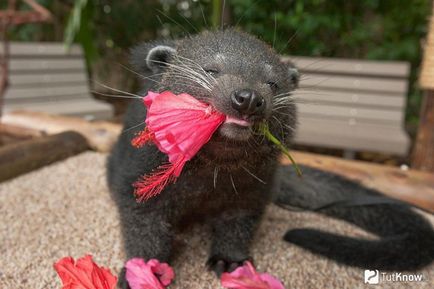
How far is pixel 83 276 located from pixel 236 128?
65 centimetres

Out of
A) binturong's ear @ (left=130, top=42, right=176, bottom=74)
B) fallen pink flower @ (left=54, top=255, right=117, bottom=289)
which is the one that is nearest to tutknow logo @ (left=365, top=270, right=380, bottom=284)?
fallen pink flower @ (left=54, top=255, right=117, bottom=289)

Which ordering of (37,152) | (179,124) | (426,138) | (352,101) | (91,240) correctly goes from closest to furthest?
(179,124)
(91,240)
(37,152)
(426,138)
(352,101)

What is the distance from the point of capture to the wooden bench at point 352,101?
161 inches

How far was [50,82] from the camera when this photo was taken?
4934mm

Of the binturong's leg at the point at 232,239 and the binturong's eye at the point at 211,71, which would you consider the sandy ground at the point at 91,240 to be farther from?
the binturong's eye at the point at 211,71

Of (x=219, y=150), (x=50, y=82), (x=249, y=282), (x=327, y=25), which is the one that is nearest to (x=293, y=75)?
(x=219, y=150)

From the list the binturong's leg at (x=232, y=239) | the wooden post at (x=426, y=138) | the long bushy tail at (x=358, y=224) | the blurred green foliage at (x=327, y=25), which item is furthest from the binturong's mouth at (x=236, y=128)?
the blurred green foliage at (x=327, y=25)

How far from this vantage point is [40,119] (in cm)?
356

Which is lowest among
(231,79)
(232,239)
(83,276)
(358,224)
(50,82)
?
(50,82)

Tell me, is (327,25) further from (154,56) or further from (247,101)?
(247,101)

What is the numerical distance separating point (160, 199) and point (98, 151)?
6.11ft

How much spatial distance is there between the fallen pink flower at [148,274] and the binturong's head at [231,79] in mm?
516

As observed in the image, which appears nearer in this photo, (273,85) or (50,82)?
(273,85)

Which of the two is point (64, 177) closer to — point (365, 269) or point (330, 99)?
point (365, 269)
